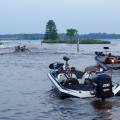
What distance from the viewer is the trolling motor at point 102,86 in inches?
798

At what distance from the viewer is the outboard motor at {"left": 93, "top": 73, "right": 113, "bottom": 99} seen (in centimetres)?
2028

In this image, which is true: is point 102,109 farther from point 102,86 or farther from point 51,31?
point 51,31

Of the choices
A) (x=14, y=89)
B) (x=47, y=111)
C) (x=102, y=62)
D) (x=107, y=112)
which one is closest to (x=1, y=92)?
(x=14, y=89)

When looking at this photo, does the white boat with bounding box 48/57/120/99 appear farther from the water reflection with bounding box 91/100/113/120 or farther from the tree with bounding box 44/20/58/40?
the tree with bounding box 44/20/58/40

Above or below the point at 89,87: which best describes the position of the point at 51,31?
below

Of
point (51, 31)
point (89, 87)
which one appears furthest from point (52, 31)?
point (89, 87)

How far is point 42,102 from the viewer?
76.4 ft

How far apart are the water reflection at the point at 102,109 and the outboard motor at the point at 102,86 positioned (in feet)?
2.04

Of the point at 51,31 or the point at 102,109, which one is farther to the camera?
the point at 51,31

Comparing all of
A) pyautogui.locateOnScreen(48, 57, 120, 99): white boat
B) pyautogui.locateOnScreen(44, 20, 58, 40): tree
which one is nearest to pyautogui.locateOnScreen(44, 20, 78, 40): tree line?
pyautogui.locateOnScreen(44, 20, 58, 40): tree

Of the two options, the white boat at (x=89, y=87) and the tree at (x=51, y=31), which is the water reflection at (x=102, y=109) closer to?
the white boat at (x=89, y=87)

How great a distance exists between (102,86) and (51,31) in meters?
173

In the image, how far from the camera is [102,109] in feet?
68.2

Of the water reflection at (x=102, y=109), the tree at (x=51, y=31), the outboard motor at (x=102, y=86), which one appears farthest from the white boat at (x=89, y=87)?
the tree at (x=51, y=31)
